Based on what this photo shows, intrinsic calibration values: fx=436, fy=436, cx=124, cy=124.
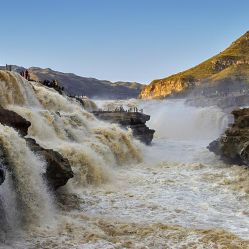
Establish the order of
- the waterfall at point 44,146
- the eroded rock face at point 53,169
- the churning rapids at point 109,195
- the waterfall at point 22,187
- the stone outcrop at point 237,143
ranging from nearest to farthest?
the churning rapids at point 109,195 < the waterfall at point 22,187 < the waterfall at point 44,146 < the eroded rock face at point 53,169 < the stone outcrop at point 237,143

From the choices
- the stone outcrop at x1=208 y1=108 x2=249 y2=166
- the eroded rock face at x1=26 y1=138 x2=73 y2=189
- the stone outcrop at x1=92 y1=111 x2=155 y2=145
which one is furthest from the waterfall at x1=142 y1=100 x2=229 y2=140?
the eroded rock face at x1=26 y1=138 x2=73 y2=189

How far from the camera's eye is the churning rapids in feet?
45.0

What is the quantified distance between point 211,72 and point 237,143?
14821 cm

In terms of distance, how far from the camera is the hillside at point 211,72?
500 feet

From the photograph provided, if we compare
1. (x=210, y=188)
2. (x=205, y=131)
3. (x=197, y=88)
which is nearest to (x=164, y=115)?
(x=205, y=131)

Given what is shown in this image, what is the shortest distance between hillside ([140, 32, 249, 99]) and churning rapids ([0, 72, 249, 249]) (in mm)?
115093

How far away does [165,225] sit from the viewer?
15172mm

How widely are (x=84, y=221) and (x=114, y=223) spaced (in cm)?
107

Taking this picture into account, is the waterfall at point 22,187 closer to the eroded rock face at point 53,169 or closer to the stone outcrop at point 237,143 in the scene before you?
the eroded rock face at point 53,169

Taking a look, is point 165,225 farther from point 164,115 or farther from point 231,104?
point 231,104

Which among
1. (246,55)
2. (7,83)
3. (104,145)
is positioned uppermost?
(246,55)

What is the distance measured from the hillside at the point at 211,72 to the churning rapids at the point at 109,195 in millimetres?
115093

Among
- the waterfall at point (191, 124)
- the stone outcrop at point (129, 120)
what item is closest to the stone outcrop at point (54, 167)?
the stone outcrop at point (129, 120)

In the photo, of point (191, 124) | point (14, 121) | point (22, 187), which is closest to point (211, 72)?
point (191, 124)
